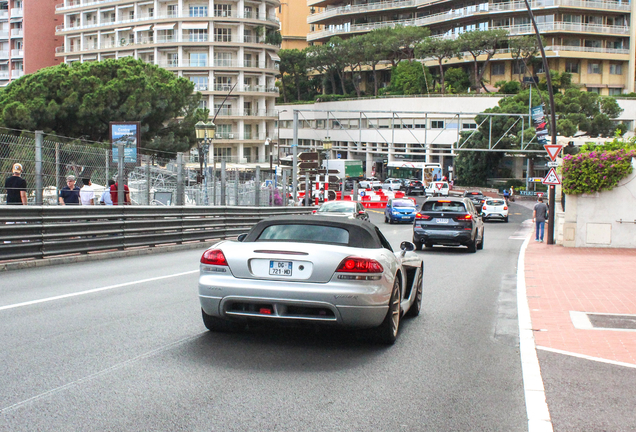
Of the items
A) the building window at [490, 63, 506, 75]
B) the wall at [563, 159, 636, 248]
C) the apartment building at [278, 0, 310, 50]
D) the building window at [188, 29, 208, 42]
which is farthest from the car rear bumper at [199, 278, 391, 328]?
the apartment building at [278, 0, 310, 50]

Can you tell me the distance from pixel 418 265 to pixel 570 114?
211ft

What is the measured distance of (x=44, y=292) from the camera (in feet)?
36.0

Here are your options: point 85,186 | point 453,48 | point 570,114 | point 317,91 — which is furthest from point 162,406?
point 317,91

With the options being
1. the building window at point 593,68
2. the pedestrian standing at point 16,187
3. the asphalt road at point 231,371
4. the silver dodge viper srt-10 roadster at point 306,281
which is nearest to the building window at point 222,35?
the building window at point 593,68

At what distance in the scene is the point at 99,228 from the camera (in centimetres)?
1695

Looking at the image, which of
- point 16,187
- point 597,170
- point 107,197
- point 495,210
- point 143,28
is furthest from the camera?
point 143,28

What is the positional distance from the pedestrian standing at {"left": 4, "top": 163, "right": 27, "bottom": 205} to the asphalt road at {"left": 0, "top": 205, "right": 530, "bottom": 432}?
465 centimetres

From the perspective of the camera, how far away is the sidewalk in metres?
8.30

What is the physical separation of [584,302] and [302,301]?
6.23m

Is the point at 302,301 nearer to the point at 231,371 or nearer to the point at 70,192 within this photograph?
the point at 231,371

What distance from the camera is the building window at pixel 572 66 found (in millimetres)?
92500

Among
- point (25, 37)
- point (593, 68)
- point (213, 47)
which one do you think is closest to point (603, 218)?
point (213, 47)

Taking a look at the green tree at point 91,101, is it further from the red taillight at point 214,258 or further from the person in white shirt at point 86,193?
the red taillight at point 214,258

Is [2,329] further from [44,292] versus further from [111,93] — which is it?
[111,93]
